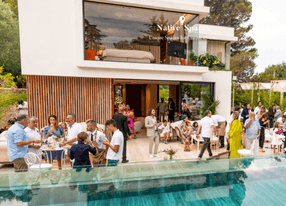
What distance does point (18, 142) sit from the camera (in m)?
3.70

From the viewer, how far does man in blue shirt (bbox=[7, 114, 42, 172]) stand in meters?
3.68

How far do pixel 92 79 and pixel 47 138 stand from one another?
10.6ft

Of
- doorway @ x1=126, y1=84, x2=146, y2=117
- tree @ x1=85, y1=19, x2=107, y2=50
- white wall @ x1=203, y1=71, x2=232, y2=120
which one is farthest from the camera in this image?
doorway @ x1=126, y1=84, x2=146, y2=117

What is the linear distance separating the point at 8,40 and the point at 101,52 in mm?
15573

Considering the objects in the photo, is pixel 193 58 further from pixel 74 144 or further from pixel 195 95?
pixel 74 144

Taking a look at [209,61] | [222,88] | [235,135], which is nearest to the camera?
[235,135]

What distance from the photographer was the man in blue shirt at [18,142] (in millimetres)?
3676

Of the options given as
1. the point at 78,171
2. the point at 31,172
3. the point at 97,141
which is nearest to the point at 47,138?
the point at 97,141

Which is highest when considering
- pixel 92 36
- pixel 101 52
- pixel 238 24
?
pixel 238 24

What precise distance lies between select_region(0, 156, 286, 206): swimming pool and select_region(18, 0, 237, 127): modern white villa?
4.57 meters

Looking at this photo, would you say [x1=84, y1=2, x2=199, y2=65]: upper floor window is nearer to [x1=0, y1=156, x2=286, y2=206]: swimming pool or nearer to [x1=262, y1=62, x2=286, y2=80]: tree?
[x1=0, y1=156, x2=286, y2=206]: swimming pool

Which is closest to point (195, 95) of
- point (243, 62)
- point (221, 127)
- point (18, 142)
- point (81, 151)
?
point (221, 127)

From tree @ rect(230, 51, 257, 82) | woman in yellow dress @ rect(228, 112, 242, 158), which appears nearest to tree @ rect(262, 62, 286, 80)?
tree @ rect(230, 51, 257, 82)

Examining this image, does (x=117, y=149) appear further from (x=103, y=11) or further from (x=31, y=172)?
(x=103, y=11)
